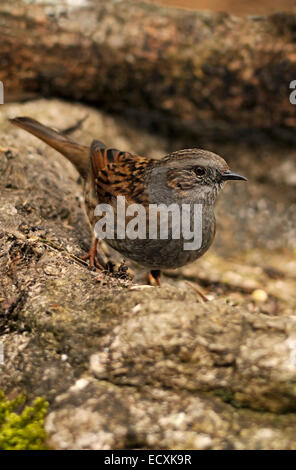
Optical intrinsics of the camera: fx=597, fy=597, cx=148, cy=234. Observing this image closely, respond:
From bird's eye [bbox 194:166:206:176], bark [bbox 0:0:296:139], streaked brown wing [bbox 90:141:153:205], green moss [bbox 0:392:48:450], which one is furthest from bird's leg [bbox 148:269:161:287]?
bark [bbox 0:0:296:139]

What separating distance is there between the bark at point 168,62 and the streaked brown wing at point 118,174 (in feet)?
7.41

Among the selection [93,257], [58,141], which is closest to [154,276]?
[93,257]

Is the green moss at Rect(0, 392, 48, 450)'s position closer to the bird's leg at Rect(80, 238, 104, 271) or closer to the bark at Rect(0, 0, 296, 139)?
the bird's leg at Rect(80, 238, 104, 271)

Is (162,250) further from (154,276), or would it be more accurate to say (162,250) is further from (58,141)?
(58,141)

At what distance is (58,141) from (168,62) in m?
2.42

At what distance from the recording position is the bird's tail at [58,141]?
504cm

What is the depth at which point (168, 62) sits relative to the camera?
22.7ft

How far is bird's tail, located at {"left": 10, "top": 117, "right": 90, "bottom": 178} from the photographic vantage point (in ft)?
16.5

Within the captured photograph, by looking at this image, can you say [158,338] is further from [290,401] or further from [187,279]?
[187,279]

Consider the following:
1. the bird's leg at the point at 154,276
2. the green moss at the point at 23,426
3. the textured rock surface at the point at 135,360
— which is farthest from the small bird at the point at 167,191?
the green moss at the point at 23,426

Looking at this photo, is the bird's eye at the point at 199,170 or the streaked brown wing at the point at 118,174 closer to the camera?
the bird's eye at the point at 199,170

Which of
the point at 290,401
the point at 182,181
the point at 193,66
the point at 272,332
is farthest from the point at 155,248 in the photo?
the point at 193,66

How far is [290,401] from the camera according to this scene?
307 centimetres

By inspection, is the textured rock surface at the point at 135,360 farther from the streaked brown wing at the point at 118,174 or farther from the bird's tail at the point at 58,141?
the bird's tail at the point at 58,141
